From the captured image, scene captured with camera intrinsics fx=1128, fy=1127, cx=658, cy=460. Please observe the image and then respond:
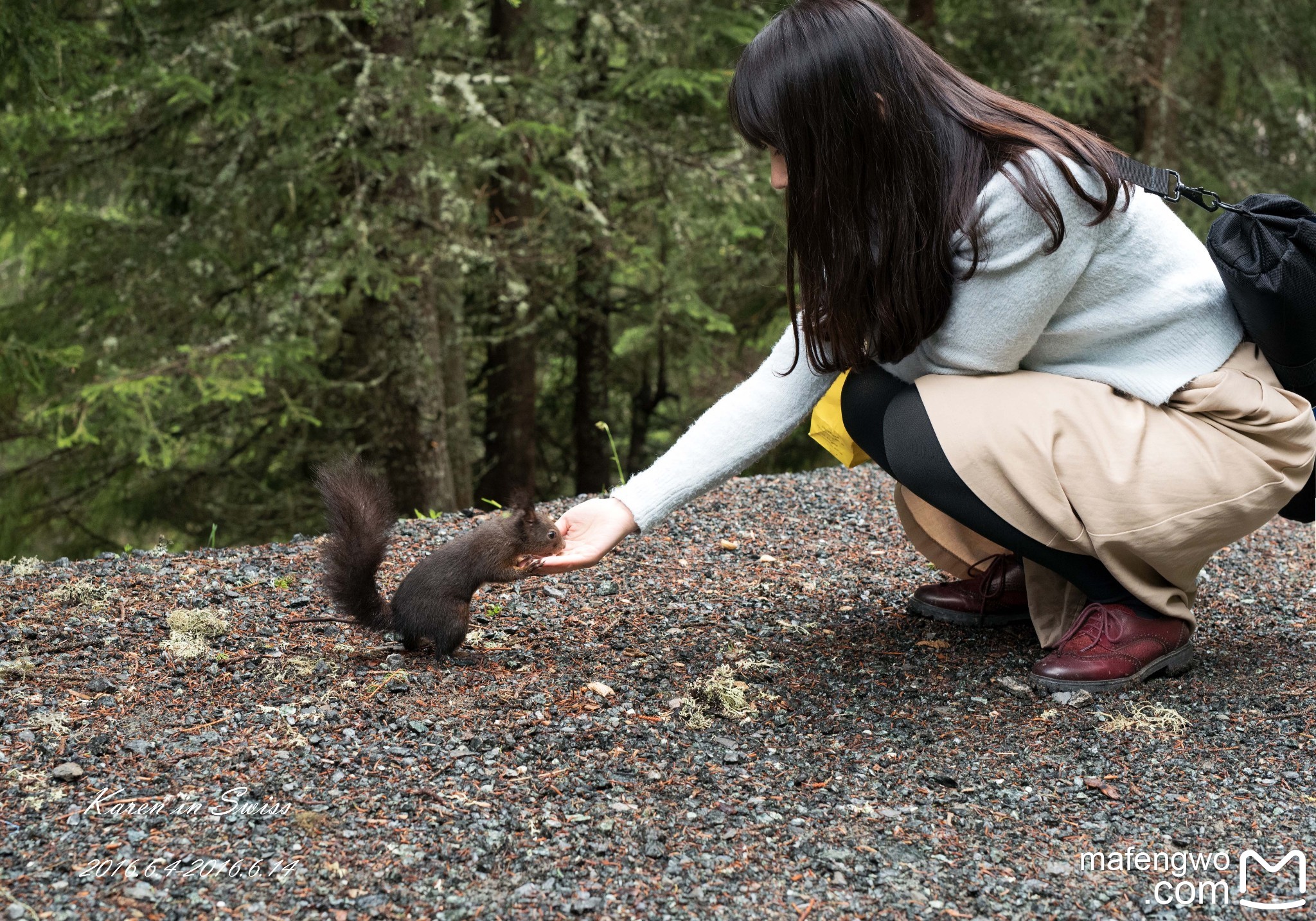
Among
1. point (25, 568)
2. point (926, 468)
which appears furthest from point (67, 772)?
point (926, 468)

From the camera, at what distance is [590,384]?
34.8 feet

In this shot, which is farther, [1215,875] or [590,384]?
[590,384]

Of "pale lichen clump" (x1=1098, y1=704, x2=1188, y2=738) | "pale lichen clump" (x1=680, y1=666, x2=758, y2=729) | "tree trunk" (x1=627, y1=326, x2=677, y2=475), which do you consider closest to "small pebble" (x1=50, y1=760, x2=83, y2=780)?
"pale lichen clump" (x1=680, y1=666, x2=758, y2=729)

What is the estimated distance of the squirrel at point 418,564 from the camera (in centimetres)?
246

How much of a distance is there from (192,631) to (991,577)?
6.53 feet

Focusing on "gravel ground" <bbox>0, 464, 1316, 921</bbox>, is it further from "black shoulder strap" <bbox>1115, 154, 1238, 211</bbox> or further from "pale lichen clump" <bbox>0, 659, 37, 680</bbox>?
"black shoulder strap" <bbox>1115, 154, 1238, 211</bbox>

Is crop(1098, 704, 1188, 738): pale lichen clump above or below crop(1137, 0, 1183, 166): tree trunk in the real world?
below

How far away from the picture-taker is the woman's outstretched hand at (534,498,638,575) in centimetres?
237

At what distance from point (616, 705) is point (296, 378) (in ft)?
16.9

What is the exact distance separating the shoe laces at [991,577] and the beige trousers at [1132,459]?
48 centimetres

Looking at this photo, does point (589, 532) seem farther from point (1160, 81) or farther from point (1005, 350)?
point (1160, 81)

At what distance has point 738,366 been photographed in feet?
33.0

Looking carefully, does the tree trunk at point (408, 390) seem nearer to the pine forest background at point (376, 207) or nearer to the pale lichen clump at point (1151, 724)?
the pine forest background at point (376, 207)

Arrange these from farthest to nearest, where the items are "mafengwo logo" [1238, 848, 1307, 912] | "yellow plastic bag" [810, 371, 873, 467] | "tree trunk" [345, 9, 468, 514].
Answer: "tree trunk" [345, 9, 468, 514]
"yellow plastic bag" [810, 371, 873, 467]
"mafengwo logo" [1238, 848, 1307, 912]
